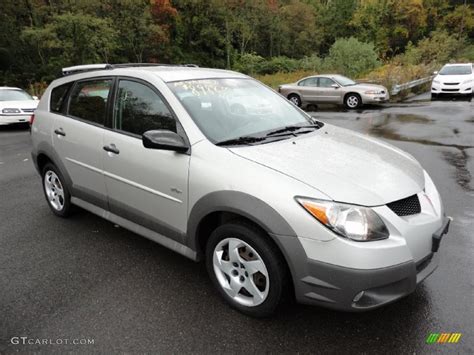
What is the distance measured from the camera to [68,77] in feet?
14.5

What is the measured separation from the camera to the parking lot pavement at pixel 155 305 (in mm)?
2537

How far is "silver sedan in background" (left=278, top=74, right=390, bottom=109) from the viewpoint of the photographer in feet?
48.2

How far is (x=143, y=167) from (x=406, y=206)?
200 centimetres

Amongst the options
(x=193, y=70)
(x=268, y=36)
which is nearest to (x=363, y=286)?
(x=193, y=70)

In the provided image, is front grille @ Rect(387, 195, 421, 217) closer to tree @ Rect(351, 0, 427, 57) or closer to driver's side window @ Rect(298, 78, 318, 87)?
driver's side window @ Rect(298, 78, 318, 87)

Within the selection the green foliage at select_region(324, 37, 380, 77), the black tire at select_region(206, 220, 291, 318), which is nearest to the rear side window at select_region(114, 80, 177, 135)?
the black tire at select_region(206, 220, 291, 318)

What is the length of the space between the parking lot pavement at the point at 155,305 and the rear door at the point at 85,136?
0.57m

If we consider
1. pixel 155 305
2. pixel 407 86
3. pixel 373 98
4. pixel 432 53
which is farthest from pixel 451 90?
pixel 432 53

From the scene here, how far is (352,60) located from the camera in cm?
2539

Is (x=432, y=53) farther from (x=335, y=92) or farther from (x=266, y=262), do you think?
(x=266, y=262)

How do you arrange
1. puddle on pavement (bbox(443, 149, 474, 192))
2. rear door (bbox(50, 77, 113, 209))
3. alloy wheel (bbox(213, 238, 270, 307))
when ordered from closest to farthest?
alloy wheel (bbox(213, 238, 270, 307)), rear door (bbox(50, 77, 113, 209)), puddle on pavement (bbox(443, 149, 474, 192))

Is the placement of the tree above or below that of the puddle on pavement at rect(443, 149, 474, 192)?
above

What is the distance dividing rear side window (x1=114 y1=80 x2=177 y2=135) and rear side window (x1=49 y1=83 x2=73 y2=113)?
3.57 feet

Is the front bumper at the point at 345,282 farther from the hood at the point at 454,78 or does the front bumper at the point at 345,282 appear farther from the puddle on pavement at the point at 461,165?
the hood at the point at 454,78
